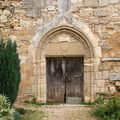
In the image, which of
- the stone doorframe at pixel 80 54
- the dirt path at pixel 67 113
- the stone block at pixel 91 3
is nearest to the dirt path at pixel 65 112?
the dirt path at pixel 67 113

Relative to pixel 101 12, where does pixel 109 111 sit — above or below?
below

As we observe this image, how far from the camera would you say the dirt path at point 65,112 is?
409 inches

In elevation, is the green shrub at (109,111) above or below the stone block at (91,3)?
below

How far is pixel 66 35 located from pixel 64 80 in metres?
1.50

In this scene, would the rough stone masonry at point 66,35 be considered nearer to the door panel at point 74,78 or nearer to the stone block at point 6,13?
the stone block at point 6,13

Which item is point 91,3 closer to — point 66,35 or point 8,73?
point 66,35

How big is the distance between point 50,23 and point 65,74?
177cm

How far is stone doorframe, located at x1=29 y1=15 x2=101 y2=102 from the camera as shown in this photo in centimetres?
1202

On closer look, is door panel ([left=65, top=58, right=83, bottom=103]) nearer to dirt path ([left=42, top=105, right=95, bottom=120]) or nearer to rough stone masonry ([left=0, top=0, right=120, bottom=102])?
rough stone masonry ([left=0, top=0, right=120, bottom=102])

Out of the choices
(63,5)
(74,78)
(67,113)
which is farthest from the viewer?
(74,78)

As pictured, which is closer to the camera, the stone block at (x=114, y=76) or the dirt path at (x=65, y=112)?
the dirt path at (x=65, y=112)

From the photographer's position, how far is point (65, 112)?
10875 millimetres

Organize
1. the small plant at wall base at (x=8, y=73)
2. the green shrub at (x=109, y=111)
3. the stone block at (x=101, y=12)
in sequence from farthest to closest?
the stone block at (x=101, y=12) → the small plant at wall base at (x=8, y=73) → the green shrub at (x=109, y=111)

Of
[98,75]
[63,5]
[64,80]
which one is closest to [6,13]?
[63,5]
